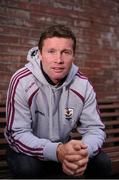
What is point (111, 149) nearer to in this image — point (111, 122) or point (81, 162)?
point (111, 122)

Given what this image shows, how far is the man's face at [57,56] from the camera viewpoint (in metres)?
2.66

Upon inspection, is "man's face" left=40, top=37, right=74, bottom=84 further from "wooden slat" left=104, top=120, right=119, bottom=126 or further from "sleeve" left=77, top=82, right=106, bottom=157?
"wooden slat" left=104, top=120, right=119, bottom=126

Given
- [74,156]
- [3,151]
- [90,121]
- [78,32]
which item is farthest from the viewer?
[78,32]

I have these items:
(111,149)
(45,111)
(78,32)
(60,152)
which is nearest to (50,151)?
(60,152)

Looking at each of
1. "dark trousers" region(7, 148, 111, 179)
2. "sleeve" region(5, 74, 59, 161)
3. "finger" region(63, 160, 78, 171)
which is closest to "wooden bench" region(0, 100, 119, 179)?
"dark trousers" region(7, 148, 111, 179)

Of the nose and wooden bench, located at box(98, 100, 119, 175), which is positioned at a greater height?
the nose

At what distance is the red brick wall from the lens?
4.43 meters

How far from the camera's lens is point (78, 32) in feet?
16.9

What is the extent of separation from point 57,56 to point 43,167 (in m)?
0.84

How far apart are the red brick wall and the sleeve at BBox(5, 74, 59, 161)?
68.7 inches

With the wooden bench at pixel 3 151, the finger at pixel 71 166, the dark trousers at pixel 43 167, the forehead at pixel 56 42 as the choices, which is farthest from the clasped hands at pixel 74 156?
the wooden bench at pixel 3 151

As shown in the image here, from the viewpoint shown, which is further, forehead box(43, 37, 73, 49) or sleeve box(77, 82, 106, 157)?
sleeve box(77, 82, 106, 157)

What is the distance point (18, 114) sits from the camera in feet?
8.75

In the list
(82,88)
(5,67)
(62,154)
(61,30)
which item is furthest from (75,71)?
(5,67)
